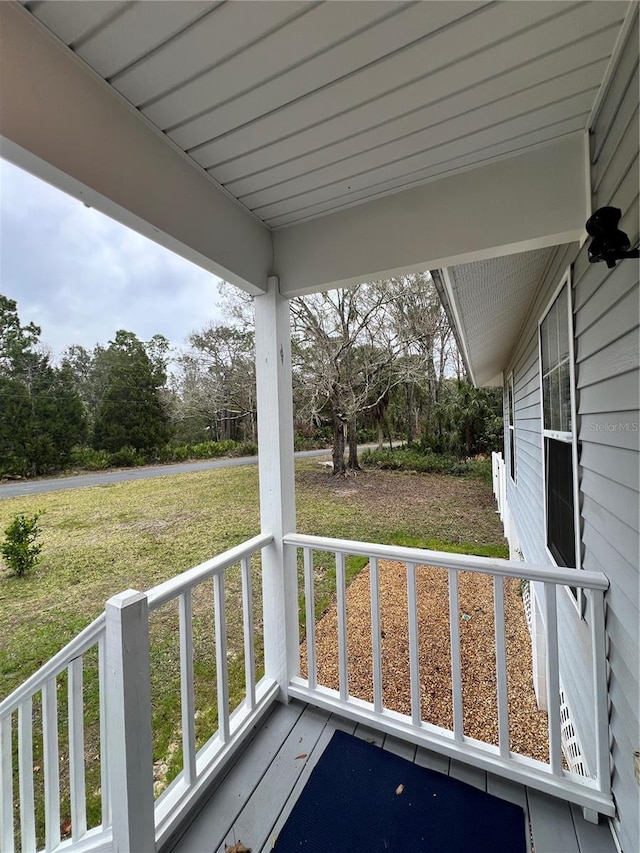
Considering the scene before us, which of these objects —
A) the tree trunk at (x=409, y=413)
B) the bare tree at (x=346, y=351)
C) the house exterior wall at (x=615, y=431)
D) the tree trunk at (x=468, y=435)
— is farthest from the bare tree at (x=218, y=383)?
the tree trunk at (x=468, y=435)

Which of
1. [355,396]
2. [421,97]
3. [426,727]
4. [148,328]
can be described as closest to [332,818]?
[426,727]

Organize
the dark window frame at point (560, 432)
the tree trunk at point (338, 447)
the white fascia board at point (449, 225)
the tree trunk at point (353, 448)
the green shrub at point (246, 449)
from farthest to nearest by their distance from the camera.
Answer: the tree trunk at point (353, 448)
the tree trunk at point (338, 447)
the green shrub at point (246, 449)
the dark window frame at point (560, 432)
the white fascia board at point (449, 225)

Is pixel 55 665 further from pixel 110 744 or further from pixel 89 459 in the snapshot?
pixel 89 459

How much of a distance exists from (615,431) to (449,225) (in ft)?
3.55

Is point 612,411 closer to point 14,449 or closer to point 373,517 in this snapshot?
point 14,449

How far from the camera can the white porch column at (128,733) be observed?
1105mm

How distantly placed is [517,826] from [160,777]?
1499 mm

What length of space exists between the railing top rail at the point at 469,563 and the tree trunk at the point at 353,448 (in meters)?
4.22

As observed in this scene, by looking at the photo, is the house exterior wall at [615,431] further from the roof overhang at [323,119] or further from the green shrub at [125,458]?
the green shrub at [125,458]

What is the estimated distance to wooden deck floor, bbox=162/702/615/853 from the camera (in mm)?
1265

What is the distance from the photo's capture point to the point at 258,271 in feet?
6.19

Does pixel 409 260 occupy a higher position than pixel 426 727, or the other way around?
pixel 409 260

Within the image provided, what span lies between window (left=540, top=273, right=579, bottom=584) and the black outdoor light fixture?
0.77 meters

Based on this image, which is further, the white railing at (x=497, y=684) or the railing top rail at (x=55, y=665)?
the white railing at (x=497, y=684)
